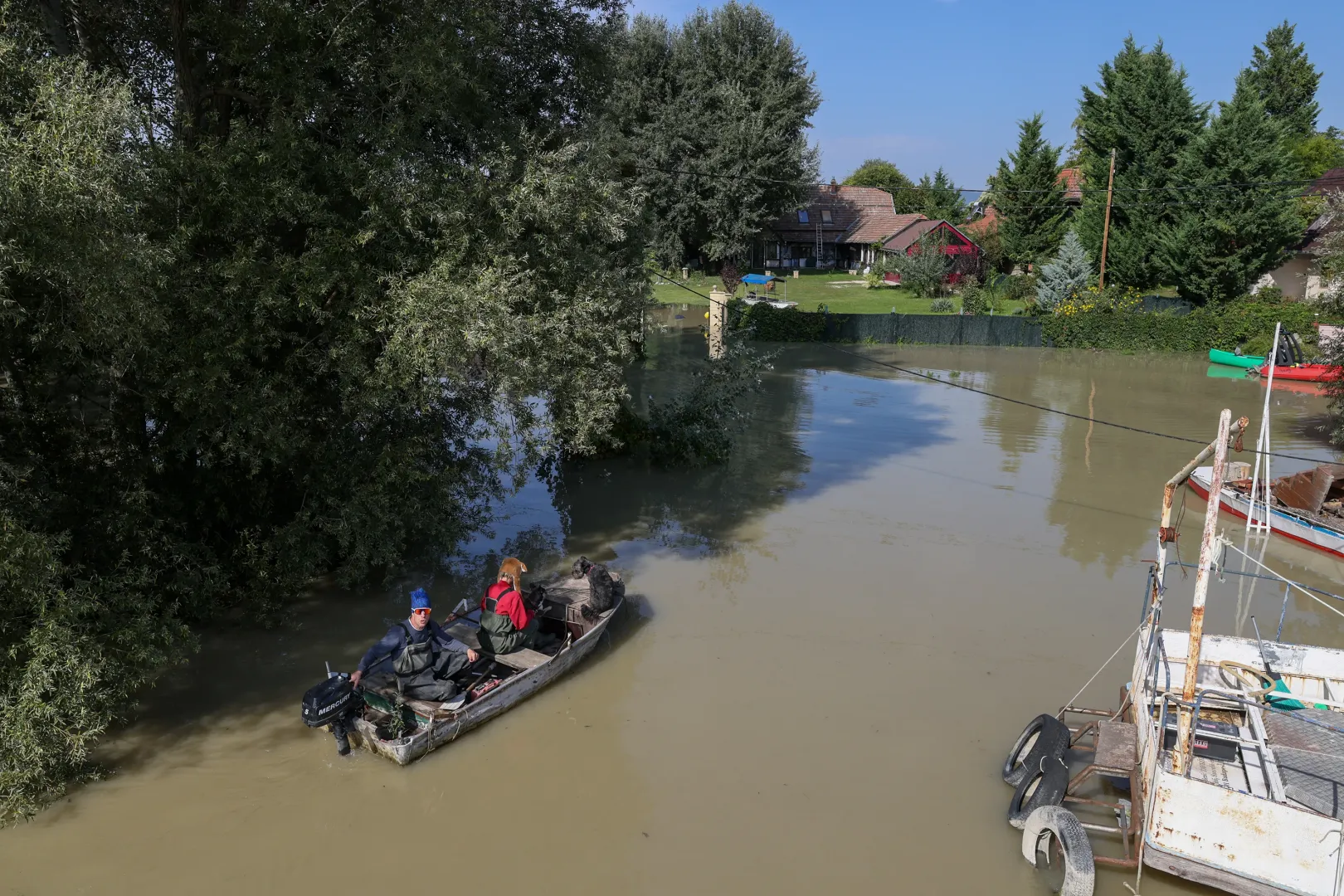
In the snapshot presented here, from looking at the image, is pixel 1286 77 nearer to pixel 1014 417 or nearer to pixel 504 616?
pixel 1014 417

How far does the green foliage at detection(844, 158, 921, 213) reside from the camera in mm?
77938

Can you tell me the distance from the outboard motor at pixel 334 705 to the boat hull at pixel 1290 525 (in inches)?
525

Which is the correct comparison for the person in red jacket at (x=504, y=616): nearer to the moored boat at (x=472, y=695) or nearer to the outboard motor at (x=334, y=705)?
the moored boat at (x=472, y=695)

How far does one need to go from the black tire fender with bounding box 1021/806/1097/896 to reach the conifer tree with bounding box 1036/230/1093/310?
121 feet

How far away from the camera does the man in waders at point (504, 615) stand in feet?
35.9

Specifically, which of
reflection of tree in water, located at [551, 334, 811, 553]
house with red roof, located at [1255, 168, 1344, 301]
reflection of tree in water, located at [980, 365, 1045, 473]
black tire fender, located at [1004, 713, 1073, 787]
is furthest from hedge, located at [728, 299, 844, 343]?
black tire fender, located at [1004, 713, 1073, 787]

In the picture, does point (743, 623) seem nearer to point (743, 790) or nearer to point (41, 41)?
point (743, 790)

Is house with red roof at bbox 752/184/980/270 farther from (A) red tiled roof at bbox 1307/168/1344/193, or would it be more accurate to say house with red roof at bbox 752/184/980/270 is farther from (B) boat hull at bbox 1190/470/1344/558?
(B) boat hull at bbox 1190/470/1344/558

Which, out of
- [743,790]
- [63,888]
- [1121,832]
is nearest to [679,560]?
[743,790]

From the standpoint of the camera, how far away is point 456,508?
13805 mm

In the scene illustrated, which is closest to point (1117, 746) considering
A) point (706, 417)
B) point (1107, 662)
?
point (1107, 662)

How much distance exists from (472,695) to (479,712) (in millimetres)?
195

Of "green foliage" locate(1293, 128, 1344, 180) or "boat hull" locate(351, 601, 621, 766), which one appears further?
"green foliage" locate(1293, 128, 1344, 180)

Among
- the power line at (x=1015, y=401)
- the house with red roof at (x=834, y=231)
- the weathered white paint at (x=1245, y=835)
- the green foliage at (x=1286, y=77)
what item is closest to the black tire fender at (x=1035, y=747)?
the weathered white paint at (x=1245, y=835)
